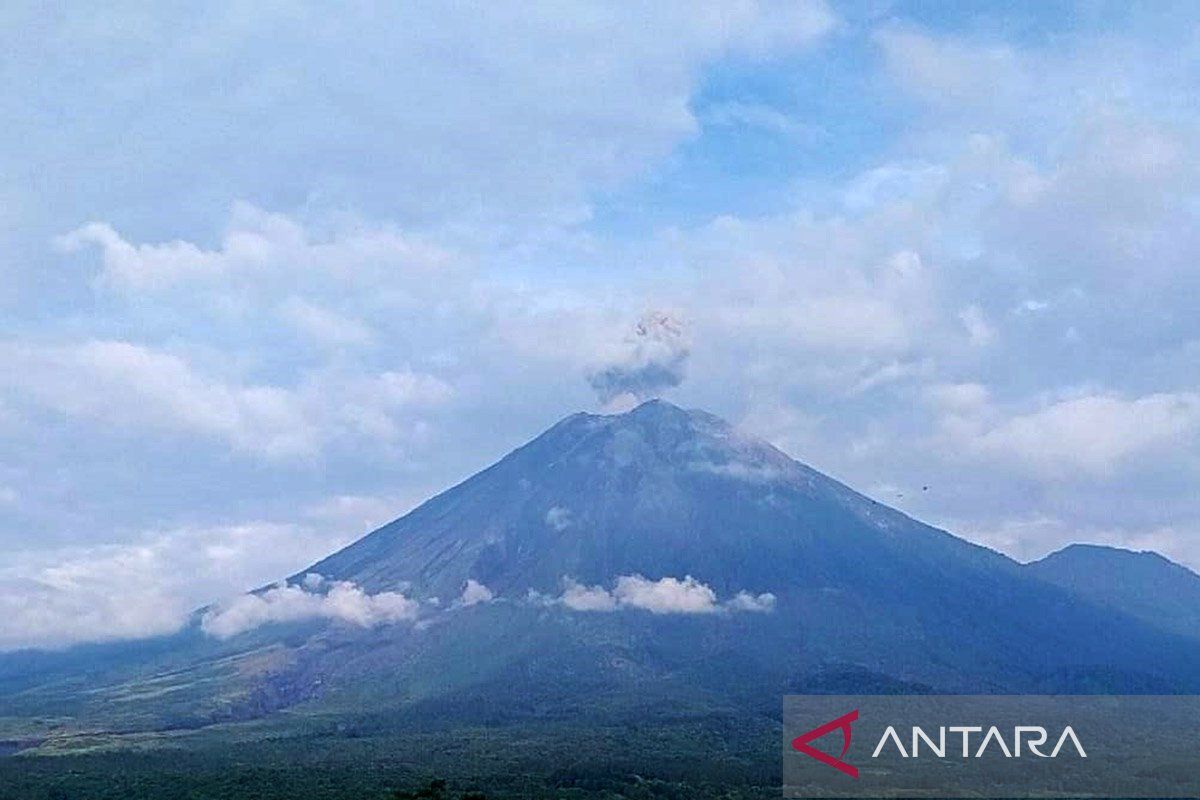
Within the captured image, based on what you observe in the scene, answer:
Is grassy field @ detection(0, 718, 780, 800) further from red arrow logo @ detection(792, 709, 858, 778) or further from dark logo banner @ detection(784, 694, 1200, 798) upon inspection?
dark logo banner @ detection(784, 694, 1200, 798)

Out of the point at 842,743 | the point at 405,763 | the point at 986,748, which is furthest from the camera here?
the point at 842,743

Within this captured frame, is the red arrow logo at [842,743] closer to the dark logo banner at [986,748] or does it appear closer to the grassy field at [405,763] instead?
the dark logo banner at [986,748]

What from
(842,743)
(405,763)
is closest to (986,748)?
(842,743)

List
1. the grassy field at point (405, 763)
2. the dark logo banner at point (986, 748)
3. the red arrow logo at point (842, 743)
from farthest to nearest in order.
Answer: the red arrow logo at point (842, 743)
the dark logo banner at point (986, 748)
the grassy field at point (405, 763)

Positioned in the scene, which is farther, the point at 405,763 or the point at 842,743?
the point at 842,743

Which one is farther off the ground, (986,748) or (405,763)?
(405,763)

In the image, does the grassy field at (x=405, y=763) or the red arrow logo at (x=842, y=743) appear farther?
the red arrow logo at (x=842, y=743)

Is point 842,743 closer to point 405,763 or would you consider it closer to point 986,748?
point 986,748

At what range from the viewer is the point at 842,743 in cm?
12575

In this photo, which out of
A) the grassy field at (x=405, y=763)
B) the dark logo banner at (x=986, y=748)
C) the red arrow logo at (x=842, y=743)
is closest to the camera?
the grassy field at (x=405, y=763)

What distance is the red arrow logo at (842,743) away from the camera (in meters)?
110

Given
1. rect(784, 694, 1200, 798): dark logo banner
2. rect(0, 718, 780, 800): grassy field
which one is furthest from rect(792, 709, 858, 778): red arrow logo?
rect(0, 718, 780, 800): grassy field

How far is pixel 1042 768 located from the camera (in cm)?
11594

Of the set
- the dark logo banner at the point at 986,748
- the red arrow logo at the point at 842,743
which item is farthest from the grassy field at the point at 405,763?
the dark logo banner at the point at 986,748
